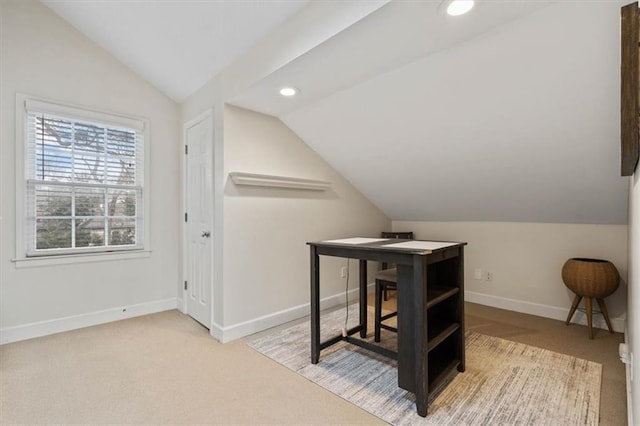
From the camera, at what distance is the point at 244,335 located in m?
2.80

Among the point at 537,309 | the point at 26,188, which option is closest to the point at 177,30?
the point at 26,188

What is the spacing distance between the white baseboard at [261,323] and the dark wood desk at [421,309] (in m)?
0.81

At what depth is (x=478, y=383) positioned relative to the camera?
1.98 metres

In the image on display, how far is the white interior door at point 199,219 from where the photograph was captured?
9.71 ft

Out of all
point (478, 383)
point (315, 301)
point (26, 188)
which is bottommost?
point (478, 383)

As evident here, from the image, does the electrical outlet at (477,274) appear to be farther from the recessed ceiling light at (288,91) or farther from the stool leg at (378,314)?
the recessed ceiling light at (288,91)

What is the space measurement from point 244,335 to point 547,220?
3.07 m

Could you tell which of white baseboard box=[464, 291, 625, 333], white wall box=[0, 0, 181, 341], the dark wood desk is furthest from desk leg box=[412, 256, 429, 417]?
white wall box=[0, 0, 181, 341]

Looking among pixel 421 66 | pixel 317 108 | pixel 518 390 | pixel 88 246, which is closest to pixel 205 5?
pixel 317 108

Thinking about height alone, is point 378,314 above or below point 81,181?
below

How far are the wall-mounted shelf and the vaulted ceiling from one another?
35cm

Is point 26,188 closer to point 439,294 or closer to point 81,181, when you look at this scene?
point 81,181

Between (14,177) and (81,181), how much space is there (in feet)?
1.50

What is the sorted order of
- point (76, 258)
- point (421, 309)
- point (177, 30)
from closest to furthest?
1. point (421, 309)
2. point (177, 30)
3. point (76, 258)
